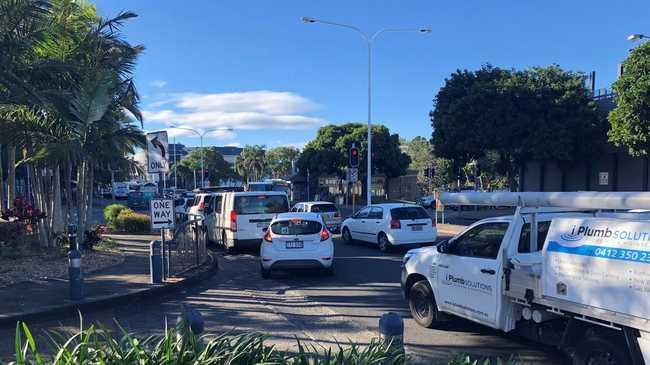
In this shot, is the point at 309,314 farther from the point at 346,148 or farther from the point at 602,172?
the point at 346,148

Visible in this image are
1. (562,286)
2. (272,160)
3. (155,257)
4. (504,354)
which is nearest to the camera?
(562,286)

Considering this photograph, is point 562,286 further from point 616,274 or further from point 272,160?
point 272,160

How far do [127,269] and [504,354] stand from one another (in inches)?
324

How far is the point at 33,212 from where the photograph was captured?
12.7m

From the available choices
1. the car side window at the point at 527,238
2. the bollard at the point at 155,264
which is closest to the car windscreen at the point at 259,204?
the bollard at the point at 155,264

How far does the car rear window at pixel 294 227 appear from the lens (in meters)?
11.0

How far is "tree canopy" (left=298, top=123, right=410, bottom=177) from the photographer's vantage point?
1919 inches

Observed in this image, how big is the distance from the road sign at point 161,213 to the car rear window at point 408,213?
7.46 meters

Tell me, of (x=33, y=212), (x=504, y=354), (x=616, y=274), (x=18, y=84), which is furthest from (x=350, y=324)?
(x=33, y=212)

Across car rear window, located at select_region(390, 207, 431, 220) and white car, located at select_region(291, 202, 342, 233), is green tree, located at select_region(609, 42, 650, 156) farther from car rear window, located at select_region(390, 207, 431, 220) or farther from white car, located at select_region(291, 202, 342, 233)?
white car, located at select_region(291, 202, 342, 233)

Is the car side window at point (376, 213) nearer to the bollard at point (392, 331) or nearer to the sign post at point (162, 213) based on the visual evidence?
the sign post at point (162, 213)

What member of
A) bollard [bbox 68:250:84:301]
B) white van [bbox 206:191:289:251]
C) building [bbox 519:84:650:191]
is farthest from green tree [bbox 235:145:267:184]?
bollard [bbox 68:250:84:301]

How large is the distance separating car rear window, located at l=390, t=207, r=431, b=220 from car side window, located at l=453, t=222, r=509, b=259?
28.2ft

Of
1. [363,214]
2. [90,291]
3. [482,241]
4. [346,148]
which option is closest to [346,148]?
[346,148]
